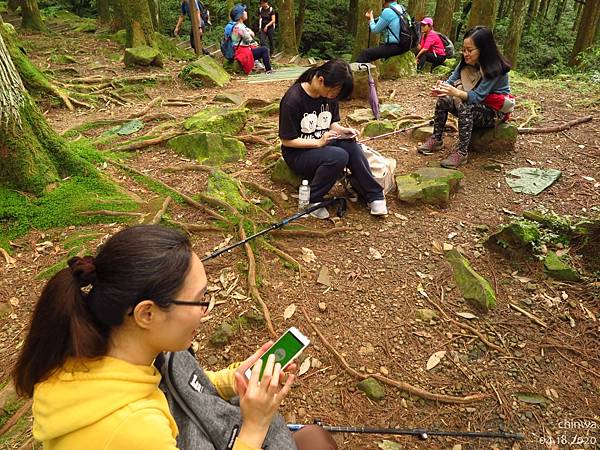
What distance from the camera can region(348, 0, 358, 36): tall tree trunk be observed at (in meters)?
20.0

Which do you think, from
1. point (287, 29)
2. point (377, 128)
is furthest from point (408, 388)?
point (287, 29)

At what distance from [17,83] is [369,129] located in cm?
449

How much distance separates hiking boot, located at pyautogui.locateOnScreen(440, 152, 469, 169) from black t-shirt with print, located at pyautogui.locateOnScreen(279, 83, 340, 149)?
5.41 ft

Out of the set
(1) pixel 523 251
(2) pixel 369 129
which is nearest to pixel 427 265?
(1) pixel 523 251

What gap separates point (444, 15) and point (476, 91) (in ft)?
28.6

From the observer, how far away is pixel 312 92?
4.18m

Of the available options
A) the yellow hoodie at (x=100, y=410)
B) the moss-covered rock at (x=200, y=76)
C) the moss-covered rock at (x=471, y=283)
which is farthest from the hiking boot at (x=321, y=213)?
the moss-covered rock at (x=200, y=76)

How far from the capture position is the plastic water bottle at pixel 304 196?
4.30 meters

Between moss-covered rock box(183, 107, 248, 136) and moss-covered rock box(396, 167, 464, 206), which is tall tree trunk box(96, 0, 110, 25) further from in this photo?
moss-covered rock box(396, 167, 464, 206)

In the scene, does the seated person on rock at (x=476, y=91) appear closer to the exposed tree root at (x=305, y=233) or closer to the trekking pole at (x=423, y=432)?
the exposed tree root at (x=305, y=233)

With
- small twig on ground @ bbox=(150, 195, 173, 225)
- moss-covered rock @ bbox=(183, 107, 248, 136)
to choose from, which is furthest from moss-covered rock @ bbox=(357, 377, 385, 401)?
moss-covered rock @ bbox=(183, 107, 248, 136)

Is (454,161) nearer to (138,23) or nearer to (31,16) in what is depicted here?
(138,23)

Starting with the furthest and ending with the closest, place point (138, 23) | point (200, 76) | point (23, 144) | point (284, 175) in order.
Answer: point (138, 23)
point (200, 76)
point (284, 175)
point (23, 144)

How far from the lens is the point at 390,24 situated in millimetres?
8172
